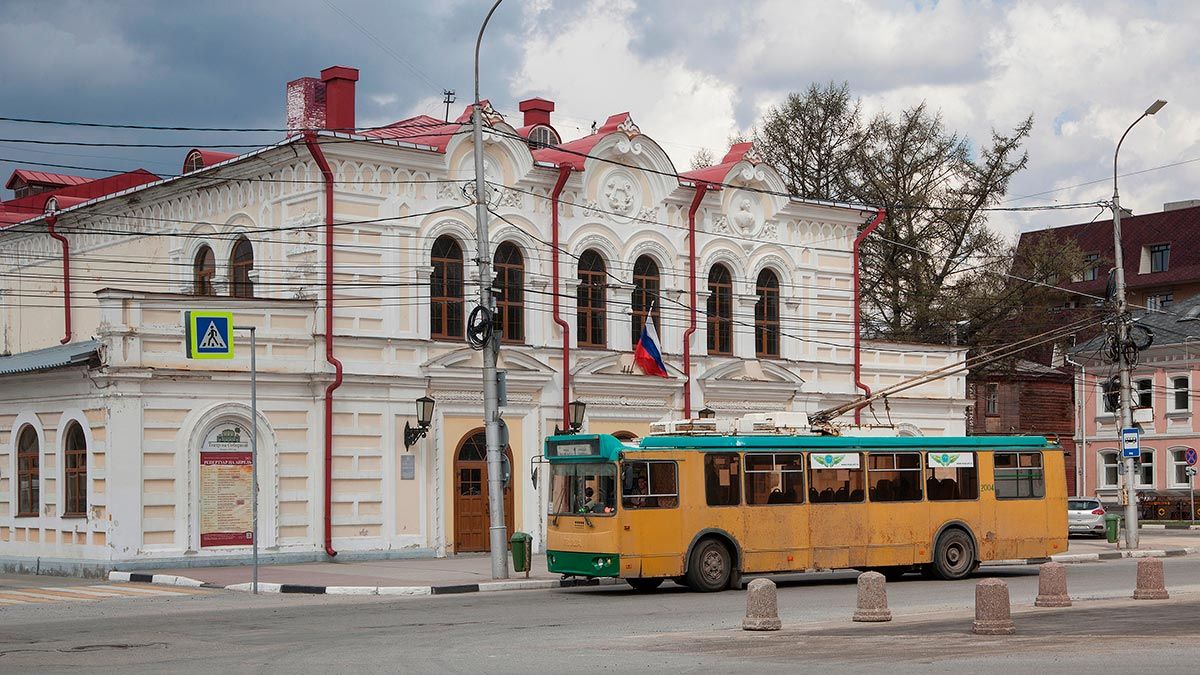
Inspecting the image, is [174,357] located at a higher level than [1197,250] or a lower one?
lower

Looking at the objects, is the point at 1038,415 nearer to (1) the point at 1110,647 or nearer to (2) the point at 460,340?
(2) the point at 460,340

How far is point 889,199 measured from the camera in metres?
54.1

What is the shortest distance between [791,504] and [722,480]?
142cm

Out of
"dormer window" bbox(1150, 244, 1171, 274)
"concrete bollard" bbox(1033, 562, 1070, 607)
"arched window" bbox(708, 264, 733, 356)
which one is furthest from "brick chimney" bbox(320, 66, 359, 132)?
"dormer window" bbox(1150, 244, 1171, 274)

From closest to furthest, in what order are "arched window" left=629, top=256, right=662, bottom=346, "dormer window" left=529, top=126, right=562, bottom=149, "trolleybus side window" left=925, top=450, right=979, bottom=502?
"trolleybus side window" left=925, top=450, right=979, bottom=502 < "arched window" left=629, top=256, right=662, bottom=346 < "dormer window" left=529, top=126, right=562, bottom=149

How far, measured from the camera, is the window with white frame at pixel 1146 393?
6562 cm

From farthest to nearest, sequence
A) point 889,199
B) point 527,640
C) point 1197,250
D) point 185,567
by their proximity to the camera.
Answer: point 1197,250 < point 889,199 < point 185,567 < point 527,640

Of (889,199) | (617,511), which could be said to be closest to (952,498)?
(617,511)

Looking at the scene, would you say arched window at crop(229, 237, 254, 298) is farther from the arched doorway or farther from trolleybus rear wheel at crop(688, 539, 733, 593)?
trolleybus rear wheel at crop(688, 539, 733, 593)

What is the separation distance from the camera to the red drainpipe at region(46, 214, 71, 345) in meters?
39.8

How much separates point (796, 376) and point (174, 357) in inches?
652

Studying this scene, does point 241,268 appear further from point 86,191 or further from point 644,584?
point 644,584

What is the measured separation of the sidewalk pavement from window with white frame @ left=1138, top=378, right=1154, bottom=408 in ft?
107

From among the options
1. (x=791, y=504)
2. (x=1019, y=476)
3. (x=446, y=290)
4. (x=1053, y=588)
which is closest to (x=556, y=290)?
(x=446, y=290)
